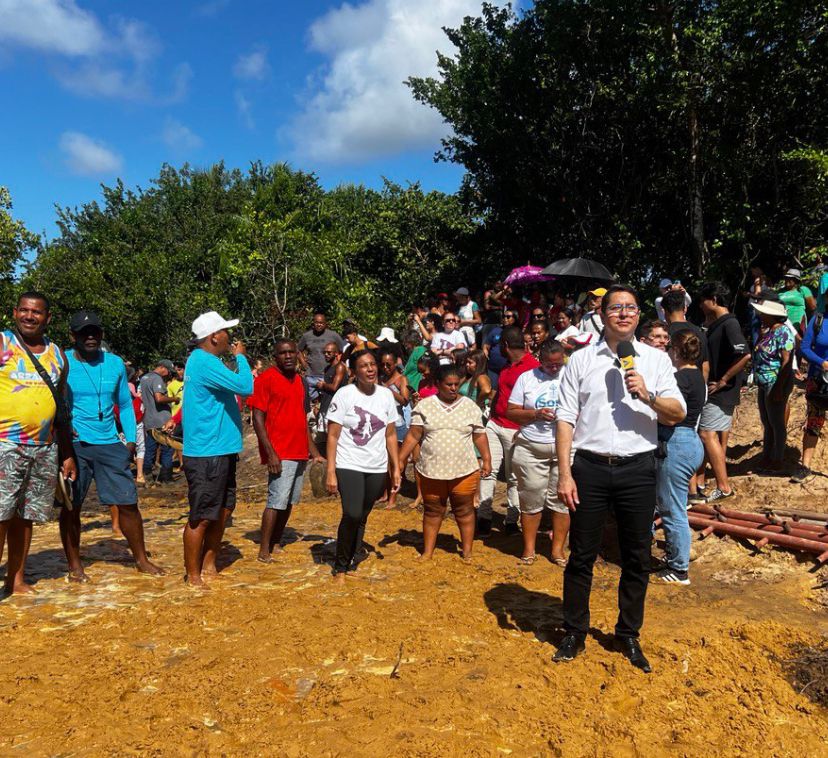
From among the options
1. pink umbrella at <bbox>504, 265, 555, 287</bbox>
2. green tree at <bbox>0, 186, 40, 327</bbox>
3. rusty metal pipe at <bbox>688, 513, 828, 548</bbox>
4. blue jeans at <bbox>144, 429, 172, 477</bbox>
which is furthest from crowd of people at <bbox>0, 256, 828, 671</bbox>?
green tree at <bbox>0, 186, 40, 327</bbox>

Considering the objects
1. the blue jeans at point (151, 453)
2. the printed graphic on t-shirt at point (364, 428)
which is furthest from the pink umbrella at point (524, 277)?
the printed graphic on t-shirt at point (364, 428)

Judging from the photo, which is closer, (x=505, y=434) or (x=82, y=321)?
(x=82, y=321)

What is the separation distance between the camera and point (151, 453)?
11.7 m

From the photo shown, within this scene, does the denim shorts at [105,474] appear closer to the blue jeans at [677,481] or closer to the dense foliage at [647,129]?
the blue jeans at [677,481]

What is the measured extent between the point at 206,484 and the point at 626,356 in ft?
10.5

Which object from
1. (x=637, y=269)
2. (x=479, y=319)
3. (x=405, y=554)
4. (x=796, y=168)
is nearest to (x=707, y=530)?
(x=405, y=554)

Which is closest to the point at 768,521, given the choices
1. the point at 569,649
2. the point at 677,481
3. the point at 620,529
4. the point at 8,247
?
the point at 677,481

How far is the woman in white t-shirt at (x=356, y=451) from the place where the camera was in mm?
5363

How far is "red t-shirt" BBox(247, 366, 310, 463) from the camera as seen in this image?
19.3 ft

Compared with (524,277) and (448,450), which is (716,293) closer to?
(448,450)

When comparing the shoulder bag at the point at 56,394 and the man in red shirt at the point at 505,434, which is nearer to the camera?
the shoulder bag at the point at 56,394

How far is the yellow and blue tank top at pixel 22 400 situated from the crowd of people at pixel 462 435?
0.04 ft

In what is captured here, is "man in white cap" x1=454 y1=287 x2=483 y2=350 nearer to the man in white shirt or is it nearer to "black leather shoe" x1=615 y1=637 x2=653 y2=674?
the man in white shirt

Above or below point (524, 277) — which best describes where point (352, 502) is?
below
